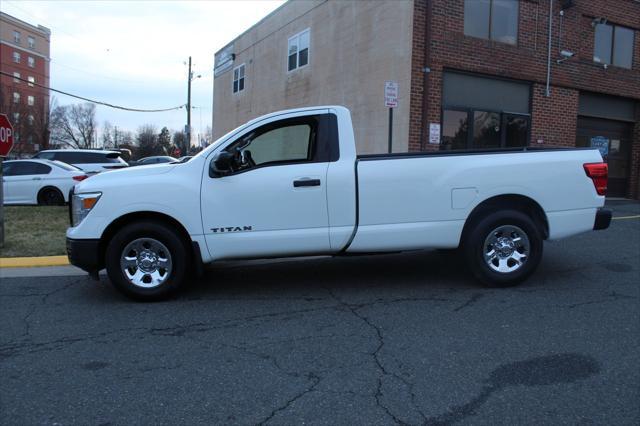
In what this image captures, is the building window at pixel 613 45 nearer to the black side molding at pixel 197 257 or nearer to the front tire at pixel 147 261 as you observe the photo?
the black side molding at pixel 197 257

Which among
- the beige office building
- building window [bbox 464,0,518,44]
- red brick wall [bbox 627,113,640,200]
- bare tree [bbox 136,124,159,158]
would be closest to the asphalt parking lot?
the beige office building

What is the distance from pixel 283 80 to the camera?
20.0 metres

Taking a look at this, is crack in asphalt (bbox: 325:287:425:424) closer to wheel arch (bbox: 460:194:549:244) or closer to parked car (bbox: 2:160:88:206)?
wheel arch (bbox: 460:194:549:244)

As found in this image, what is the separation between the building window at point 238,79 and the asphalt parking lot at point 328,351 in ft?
64.2

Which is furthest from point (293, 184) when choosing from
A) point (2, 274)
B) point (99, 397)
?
point (2, 274)

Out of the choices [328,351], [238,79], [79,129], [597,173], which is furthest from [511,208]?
[79,129]

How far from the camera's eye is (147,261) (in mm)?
5172

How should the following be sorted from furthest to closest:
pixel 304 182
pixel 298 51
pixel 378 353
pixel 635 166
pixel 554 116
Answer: pixel 298 51 → pixel 635 166 → pixel 554 116 → pixel 304 182 → pixel 378 353

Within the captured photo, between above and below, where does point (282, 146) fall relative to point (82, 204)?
above

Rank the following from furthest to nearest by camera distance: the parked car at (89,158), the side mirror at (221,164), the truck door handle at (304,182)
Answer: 1. the parked car at (89,158)
2. the truck door handle at (304,182)
3. the side mirror at (221,164)

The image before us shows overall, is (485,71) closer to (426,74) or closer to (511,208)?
(426,74)

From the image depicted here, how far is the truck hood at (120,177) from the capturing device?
5113 mm

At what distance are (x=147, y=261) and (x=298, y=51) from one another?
49.7 ft

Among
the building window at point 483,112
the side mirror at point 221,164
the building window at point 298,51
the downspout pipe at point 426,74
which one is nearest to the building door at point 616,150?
the building window at point 483,112
